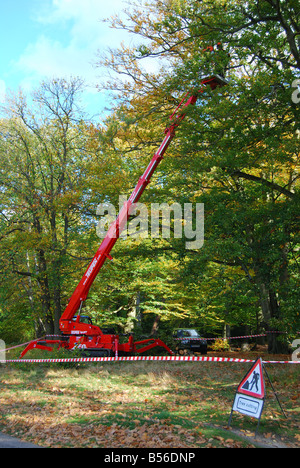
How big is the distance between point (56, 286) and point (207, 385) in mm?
10973

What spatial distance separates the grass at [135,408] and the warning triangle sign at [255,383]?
644 mm

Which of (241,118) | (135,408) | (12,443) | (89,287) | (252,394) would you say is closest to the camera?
(12,443)

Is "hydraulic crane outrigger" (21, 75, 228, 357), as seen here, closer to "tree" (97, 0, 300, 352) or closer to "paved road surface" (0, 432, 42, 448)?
"tree" (97, 0, 300, 352)

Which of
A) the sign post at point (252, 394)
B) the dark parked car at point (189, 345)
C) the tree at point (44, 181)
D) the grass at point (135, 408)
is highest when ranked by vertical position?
the tree at point (44, 181)

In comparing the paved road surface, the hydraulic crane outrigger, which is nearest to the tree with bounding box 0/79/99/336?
the hydraulic crane outrigger

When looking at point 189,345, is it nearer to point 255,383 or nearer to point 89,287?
point 89,287

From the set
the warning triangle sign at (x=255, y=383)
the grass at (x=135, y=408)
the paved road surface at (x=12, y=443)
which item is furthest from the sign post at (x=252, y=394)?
the paved road surface at (x=12, y=443)

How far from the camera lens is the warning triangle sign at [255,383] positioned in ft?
21.4

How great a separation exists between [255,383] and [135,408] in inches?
105

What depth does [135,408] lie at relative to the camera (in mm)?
7867

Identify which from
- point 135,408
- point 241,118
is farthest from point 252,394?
point 241,118

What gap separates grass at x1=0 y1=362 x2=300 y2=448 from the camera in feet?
19.3

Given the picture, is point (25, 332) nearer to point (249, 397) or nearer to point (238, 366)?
point (238, 366)

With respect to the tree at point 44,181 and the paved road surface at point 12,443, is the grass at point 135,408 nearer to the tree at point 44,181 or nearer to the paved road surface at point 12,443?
the paved road surface at point 12,443
